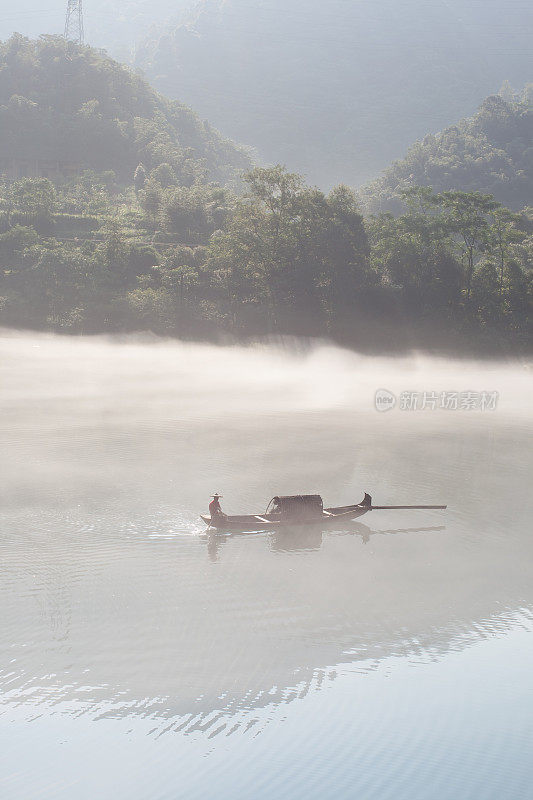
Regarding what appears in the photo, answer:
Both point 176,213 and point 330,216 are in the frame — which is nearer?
point 330,216

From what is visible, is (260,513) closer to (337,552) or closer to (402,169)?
(337,552)

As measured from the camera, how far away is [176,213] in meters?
69.1

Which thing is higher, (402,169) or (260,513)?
(402,169)

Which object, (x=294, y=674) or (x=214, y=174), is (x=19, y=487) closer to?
(x=294, y=674)

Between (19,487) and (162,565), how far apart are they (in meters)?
6.82

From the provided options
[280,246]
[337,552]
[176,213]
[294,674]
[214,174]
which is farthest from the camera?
[214,174]

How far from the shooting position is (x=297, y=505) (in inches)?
679

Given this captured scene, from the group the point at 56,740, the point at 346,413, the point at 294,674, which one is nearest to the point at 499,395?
the point at 346,413

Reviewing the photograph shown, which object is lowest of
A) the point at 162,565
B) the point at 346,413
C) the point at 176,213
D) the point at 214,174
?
the point at 162,565

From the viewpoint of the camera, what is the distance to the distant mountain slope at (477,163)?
12838 centimetres

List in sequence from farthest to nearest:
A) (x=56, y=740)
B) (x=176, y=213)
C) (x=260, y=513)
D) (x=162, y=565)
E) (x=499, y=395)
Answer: (x=176, y=213), (x=499, y=395), (x=260, y=513), (x=162, y=565), (x=56, y=740)
